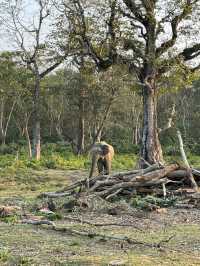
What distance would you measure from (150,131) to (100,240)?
12071 mm

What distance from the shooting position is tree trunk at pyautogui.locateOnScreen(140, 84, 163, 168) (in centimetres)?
2034

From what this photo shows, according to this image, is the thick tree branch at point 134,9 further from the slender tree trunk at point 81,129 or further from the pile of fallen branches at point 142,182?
the slender tree trunk at point 81,129

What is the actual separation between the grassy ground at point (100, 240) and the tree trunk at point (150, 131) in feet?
21.3

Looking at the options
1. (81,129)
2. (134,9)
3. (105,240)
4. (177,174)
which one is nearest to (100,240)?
(105,240)

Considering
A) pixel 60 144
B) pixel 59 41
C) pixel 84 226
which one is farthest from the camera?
pixel 60 144

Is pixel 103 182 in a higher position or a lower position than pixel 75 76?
lower

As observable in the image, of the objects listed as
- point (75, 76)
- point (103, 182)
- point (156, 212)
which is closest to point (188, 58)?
point (103, 182)

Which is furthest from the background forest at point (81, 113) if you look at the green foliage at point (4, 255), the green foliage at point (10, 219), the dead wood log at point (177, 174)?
the green foliage at point (4, 255)

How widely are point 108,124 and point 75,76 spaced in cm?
1141

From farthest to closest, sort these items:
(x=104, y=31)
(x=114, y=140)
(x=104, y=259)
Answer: (x=114, y=140) < (x=104, y=31) < (x=104, y=259)

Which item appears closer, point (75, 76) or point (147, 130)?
point (147, 130)

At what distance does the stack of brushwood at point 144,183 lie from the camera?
1380cm

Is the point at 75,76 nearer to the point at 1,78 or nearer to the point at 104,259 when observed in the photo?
the point at 1,78

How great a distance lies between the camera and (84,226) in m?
10.4
